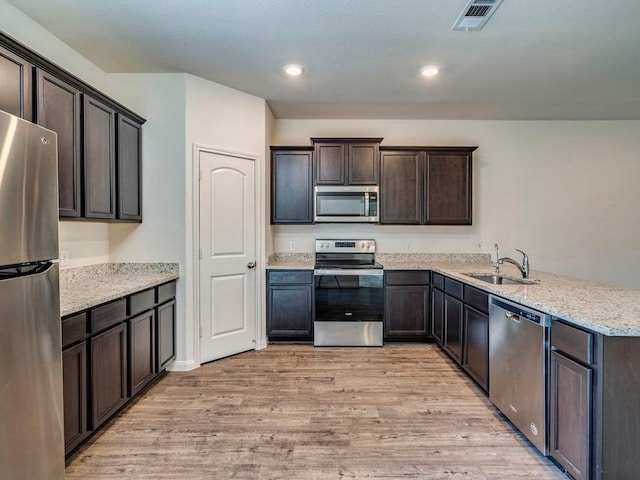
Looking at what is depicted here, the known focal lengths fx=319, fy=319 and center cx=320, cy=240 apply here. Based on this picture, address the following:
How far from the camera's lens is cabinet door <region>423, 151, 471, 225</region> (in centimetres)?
389

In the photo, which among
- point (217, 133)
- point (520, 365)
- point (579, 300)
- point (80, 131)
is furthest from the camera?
point (217, 133)

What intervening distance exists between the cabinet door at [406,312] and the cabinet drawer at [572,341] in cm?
192

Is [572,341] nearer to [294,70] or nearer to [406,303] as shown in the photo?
[406,303]

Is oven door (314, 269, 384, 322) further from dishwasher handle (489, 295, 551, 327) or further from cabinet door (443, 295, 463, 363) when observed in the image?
dishwasher handle (489, 295, 551, 327)

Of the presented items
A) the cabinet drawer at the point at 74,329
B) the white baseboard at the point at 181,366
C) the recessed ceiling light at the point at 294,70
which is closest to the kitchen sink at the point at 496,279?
the recessed ceiling light at the point at 294,70

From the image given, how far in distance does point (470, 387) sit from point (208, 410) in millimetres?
2119

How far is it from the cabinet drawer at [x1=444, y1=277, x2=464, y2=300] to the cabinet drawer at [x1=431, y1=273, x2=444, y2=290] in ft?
0.34

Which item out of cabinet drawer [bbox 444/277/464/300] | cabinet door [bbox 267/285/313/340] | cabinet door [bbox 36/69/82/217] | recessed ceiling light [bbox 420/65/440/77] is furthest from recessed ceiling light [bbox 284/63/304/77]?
cabinet drawer [bbox 444/277/464/300]

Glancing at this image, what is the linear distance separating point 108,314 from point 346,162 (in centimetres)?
284

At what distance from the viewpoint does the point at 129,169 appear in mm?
2816

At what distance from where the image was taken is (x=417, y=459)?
187 centimetres

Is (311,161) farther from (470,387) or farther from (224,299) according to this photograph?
(470,387)

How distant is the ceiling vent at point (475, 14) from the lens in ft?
6.50

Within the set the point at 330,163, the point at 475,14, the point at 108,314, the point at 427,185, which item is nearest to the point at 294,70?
the point at 330,163
